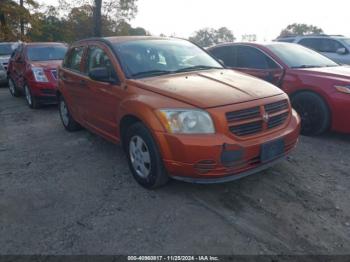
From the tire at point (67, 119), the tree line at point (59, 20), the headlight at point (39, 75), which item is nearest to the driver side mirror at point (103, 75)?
the tire at point (67, 119)

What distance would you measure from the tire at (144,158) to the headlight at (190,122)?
0.33 m

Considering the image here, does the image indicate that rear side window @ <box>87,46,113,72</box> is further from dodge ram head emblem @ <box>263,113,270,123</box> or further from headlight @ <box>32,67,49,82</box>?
headlight @ <box>32,67,49,82</box>

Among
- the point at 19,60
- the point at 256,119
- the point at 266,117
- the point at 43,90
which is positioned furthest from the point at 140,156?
the point at 19,60

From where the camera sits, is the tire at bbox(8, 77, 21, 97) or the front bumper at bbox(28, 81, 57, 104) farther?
the tire at bbox(8, 77, 21, 97)

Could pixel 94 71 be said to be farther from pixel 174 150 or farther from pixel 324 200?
pixel 324 200

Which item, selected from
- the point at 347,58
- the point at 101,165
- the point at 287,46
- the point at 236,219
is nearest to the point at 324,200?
the point at 236,219

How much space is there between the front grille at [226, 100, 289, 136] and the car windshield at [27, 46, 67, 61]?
7.32 metres

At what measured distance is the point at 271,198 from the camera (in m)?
3.63

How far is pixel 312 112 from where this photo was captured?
545cm

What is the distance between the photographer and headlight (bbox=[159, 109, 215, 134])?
330 centimetres

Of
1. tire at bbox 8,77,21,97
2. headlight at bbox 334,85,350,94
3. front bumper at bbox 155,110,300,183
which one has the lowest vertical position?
tire at bbox 8,77,21,97

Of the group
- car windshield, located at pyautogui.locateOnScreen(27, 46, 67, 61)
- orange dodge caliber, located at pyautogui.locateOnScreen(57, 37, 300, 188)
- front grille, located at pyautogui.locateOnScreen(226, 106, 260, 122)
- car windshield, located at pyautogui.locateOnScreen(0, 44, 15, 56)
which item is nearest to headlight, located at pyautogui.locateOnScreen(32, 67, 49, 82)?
car windshield, located at pyautogui.locateOnScreen(27, 46, 67, 61)

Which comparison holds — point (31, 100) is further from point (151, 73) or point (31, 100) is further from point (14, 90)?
point (151, 73)

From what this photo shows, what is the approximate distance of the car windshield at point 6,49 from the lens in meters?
15.0
